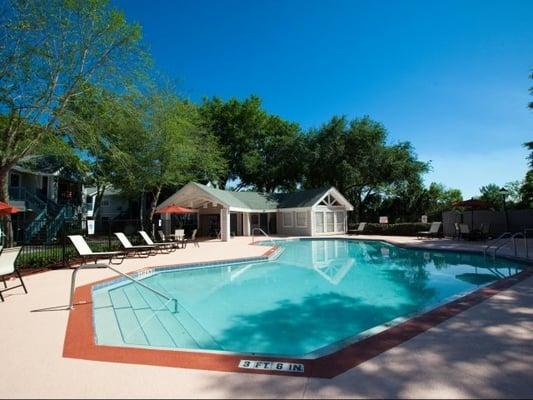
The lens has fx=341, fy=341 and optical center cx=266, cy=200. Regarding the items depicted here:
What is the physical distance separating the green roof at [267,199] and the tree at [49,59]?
1231 centimetres

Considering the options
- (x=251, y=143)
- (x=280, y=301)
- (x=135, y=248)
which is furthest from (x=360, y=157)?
(x=280, y=301)

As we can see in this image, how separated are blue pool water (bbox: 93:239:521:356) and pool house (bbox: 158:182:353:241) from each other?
13372 millimetres

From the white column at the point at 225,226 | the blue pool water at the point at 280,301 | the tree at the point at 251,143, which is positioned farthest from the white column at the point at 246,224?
the blue pool water at the point at 280,301

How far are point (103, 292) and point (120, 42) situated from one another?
1010 centimetres

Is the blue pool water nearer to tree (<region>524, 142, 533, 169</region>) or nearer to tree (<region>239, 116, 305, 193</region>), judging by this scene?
tree (<region>524, 142, 533, 169</region>)

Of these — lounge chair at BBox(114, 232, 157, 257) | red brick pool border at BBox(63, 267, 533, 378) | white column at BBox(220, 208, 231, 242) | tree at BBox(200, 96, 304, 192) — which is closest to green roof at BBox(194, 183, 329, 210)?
white column at BBox(220, 208, 231, 242)

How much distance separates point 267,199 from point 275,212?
1.63m

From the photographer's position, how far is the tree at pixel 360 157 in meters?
Answer: 30.9

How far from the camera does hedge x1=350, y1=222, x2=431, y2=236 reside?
82.0ft

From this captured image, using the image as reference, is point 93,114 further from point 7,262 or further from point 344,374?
point 344,374

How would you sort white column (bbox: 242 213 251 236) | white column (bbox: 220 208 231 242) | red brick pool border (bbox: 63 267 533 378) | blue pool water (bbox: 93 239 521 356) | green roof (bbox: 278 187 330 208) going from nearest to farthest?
red brick pool border (bbox: 63 267 533 378)
blue pool water (bbox: 93 239 521 356)
white column (bbox: 220 208 231 242)
green roof (bbox: 278 187 330 208)
white column (bbox: 242 213 251 236)

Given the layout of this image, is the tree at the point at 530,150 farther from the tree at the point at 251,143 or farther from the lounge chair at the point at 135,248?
the lounge chair at the point at 135,248

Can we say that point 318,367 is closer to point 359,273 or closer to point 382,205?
point 359,273

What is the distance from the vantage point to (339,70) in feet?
60.9
